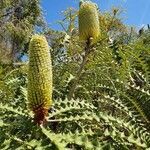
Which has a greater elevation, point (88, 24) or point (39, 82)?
point (88, 24)

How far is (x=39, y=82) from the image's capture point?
2539 millimetres

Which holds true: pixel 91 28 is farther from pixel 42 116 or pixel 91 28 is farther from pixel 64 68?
pixel 42 116

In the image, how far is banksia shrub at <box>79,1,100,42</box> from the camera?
3.66 metres

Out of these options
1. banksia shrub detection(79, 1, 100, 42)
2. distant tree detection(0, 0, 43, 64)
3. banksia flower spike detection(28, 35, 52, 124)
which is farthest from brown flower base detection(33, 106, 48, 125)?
distant tree detection(0, 0, 43, 64)

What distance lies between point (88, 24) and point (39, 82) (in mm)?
1212

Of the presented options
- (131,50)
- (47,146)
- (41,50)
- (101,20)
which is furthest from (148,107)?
(101,20)

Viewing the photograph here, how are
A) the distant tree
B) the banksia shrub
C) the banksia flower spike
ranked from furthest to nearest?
the distant tree
the banksia shrub
the banksia flower spike

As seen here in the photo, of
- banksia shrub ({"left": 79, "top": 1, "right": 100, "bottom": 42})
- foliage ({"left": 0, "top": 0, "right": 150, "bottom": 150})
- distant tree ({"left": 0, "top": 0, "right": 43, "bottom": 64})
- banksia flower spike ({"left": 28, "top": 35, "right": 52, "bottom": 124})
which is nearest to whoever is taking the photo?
foliage ({"left": 0, "top": 0, "right": 150, "bottom": 150})

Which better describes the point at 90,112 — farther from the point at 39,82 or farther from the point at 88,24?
the point at 88,24

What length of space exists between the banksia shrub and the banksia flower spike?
3.67 ft

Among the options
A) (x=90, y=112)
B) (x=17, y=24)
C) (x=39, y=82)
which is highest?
(x=17, y=24)

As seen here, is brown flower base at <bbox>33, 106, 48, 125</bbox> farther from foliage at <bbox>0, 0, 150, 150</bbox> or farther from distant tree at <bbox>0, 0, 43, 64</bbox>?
distant tree at <bbox>0, 0, 43, 64</bbox>

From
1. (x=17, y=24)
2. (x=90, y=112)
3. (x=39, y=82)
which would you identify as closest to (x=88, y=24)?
(x=90, y=112)

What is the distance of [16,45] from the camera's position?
3697 centimetres
